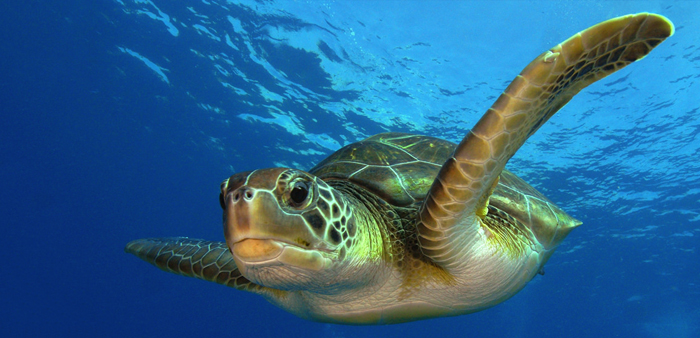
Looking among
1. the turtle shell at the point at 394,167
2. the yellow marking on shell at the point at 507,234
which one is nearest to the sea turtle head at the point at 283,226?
the turtle shell at the point at 394,167

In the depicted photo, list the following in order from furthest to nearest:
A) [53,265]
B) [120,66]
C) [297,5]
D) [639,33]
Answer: [53,265]
[120,66]
[297,5]
[639,33]

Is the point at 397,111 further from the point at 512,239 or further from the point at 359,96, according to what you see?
the point at 512,239

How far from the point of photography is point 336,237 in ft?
5.31

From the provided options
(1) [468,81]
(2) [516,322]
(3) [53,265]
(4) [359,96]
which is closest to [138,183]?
(3) [53,265]

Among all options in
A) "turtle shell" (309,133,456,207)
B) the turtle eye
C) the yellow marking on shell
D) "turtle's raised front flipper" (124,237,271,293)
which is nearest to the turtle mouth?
the turtle eye

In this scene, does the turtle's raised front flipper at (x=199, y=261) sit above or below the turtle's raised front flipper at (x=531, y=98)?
below

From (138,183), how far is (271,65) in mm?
22376

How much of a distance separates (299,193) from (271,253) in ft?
0.95

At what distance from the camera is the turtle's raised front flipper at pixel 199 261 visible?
310 centimetres

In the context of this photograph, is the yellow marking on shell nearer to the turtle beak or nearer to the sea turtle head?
the sea turtle head

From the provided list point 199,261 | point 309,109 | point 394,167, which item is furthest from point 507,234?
point 309,109

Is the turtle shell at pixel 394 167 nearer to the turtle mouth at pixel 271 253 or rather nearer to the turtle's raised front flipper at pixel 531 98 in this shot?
the turtle's raised front flipper at pixel 531 98

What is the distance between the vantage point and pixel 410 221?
2.51m

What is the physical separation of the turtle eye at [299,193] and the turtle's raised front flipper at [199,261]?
1940mm
